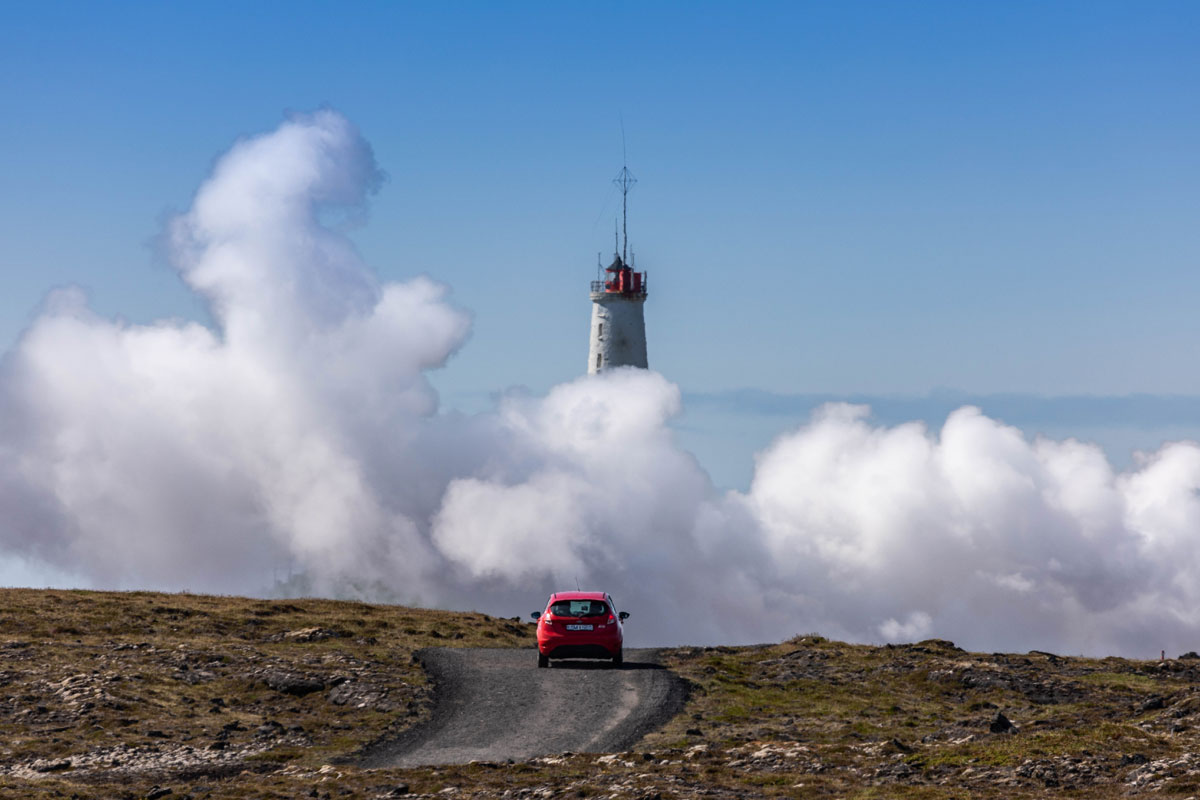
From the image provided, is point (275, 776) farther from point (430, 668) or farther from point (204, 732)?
point (430, 668)

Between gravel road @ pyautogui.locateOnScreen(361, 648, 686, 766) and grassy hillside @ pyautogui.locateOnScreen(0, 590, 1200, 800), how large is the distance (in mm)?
846

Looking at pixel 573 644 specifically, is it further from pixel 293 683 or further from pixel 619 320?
pixel 619 320

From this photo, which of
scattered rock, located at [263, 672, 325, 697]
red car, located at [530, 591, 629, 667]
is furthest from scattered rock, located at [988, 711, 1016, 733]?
scattered rock, located at [263, 672, 325, 697]

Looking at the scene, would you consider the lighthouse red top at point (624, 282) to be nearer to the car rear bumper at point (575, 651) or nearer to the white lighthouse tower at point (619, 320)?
the white lighthouse tower at point (619, 320)

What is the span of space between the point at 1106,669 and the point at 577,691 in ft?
62.7

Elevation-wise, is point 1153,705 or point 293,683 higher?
point 293,683

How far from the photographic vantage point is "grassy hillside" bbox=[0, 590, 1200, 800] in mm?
27062

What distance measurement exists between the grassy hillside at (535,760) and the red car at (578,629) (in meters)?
2.64

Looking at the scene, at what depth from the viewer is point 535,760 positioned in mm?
29672

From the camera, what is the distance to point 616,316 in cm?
10788

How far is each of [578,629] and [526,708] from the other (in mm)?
5543

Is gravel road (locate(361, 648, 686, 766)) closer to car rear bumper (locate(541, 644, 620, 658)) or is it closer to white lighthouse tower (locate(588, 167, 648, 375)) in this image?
car rear bumper (locate(541, 644, 620, 658))

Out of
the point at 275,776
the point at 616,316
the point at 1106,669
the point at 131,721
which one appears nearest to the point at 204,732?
the point at 131,721

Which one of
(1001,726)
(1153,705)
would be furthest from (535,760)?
(1153,705)
